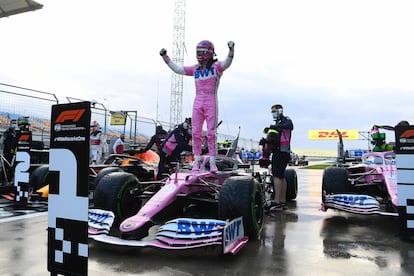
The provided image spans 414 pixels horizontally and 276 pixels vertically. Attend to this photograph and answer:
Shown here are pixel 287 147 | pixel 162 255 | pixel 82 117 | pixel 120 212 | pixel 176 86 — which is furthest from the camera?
pixel 176 86

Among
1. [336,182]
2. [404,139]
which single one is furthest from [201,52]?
[336,182]

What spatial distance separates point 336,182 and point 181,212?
8.90ft

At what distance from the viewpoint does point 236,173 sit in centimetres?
559

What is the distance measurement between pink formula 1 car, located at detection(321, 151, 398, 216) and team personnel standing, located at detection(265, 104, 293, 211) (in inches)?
28.6

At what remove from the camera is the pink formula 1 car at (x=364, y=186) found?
16.1 feet

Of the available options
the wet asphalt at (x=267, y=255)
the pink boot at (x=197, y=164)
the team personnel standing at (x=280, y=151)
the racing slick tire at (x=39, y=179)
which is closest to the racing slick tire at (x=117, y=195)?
the wet asphalt at (x=267, y=255)

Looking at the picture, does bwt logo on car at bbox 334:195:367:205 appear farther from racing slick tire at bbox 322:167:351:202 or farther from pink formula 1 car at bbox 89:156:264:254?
pink formula 1 car at bbox 89:156:264:254

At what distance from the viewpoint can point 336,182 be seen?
6055 millimetres

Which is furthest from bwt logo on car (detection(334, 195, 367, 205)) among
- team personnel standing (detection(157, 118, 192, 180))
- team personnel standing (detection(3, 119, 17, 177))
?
team personnel standing (detection(3, 119, 17, 177))

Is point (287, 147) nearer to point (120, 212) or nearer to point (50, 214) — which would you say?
point (120, 212)

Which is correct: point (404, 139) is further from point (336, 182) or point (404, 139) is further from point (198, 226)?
point (198, 226)

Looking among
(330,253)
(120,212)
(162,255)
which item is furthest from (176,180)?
(330,253)

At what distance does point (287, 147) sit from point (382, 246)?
2591 millimetres

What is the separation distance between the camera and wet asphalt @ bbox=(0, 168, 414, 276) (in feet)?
10.5
